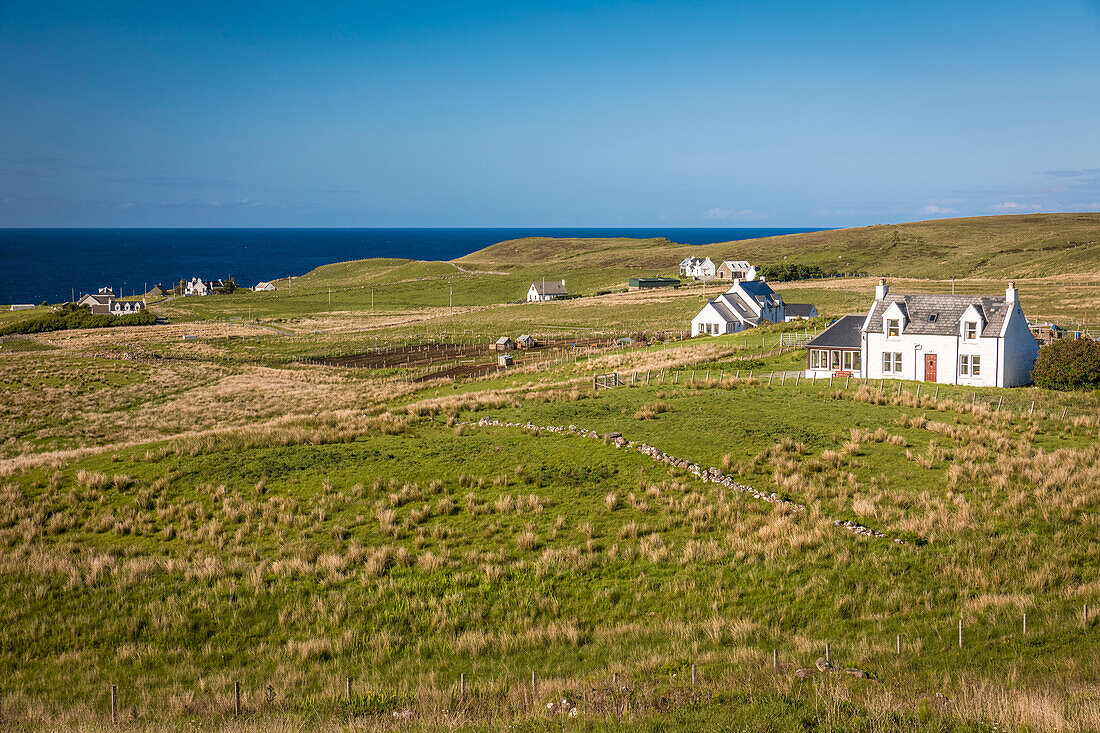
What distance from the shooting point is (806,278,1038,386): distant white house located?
43.1 meters

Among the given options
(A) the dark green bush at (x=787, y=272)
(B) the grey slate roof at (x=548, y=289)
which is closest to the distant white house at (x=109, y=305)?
(B) the grey slate roof at (x=548, y=289)

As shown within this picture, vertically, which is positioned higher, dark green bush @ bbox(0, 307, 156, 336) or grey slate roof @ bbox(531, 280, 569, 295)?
grey slate roof @ bbox(531, 280, 569, 295)

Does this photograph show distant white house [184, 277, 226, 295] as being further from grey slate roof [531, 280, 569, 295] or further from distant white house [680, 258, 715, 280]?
distant white house [680, 258, 715, 280]

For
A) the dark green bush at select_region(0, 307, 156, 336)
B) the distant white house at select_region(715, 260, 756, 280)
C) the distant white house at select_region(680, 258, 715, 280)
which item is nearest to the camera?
the dark green bush at select_region(0, 307, 156, 336)

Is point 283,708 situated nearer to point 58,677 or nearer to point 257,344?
point 58,677

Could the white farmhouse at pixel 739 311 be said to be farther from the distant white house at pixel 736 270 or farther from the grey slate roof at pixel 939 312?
the distant white house at pixel 736 270

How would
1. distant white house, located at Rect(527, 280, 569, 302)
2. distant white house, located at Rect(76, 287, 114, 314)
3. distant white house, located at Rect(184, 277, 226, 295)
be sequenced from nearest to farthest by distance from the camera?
distant white house, located at Rect(76, 287, 114, 314), distant white house, located at Rect(527, 280, 569, 302), distant white house, located at Rect(184, 277, 226, 295)

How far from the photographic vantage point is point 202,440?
33125 mm

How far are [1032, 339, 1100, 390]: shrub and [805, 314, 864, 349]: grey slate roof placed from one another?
9.89 metres

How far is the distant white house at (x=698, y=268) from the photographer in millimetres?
167625

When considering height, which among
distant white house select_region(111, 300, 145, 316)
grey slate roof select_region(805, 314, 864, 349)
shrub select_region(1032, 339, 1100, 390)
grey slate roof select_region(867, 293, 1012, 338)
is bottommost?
shrub select_region(1032, 339, 1100, 390)

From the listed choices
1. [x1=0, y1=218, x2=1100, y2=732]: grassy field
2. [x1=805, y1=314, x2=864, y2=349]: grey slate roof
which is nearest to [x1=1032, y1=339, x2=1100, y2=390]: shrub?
[x1=0, y1=218, x2=1100, y2=732]: grassy field

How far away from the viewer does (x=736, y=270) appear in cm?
15625

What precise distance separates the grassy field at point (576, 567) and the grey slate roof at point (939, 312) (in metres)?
5.34
